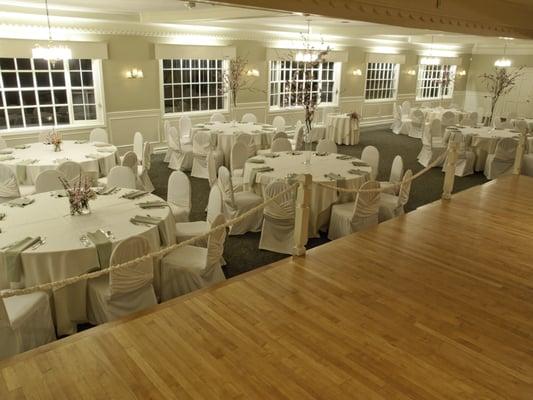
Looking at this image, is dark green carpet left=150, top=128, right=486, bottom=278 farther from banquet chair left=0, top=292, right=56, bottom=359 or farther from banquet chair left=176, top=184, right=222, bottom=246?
banquet chair left=0, top=292, right=56, bottom=359

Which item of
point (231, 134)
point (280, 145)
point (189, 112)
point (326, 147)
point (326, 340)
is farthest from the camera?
point (189, 112)

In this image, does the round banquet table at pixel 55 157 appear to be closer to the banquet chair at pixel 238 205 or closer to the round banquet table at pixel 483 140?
the banquet chair at pixel 238 205

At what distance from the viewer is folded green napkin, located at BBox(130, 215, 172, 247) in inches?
166

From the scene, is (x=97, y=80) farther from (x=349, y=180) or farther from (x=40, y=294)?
(x=40, y=294)

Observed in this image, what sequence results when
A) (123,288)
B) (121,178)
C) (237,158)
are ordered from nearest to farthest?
(123,288), (121,178), (237,158)

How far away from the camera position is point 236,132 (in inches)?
368

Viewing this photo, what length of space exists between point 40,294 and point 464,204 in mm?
5848

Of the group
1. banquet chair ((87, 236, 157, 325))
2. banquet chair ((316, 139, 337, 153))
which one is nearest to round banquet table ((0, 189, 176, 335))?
banquet chair ((87, 236, 157, 325))

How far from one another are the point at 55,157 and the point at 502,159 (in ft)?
29.0

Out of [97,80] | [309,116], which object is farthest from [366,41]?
[309,116]

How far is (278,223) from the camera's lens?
5551 mm

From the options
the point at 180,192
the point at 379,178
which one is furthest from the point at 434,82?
the point at 180,192

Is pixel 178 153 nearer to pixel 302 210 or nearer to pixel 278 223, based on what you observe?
pixel 278 223

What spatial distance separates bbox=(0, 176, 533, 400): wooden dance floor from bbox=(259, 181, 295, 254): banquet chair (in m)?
0.72
